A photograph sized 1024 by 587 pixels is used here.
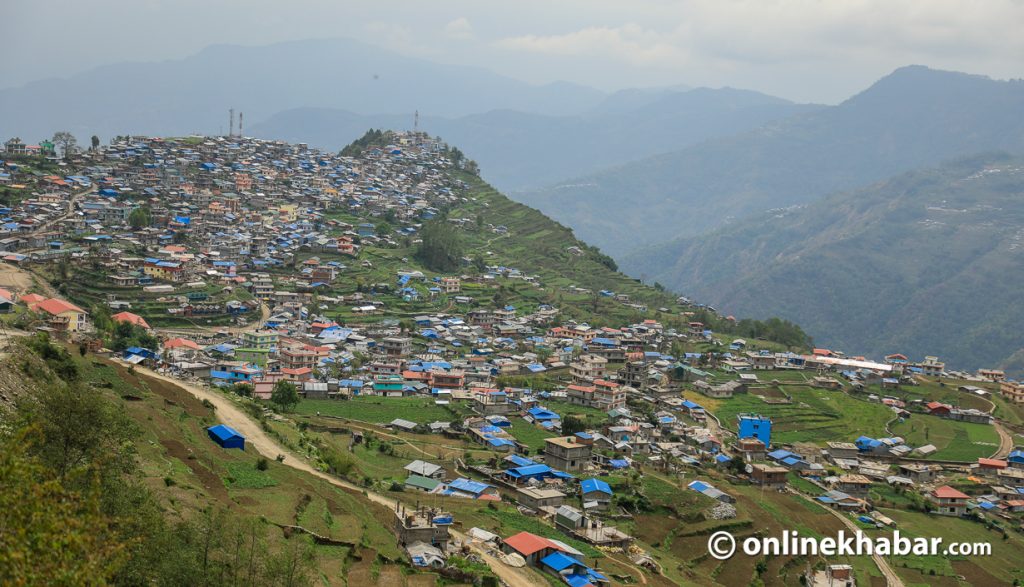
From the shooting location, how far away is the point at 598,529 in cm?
2562

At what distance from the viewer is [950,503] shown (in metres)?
34.1

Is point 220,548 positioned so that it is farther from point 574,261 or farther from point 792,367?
point 574,261

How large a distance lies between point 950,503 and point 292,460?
25299 mm

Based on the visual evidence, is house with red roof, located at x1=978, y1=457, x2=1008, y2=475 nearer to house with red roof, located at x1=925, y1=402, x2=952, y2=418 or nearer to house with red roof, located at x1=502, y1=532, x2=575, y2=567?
house with red roof, located at x1=925, y1=402, x2=952, y2=418

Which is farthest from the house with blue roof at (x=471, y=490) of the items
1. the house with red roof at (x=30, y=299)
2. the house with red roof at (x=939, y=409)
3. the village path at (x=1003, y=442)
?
the house with red roof at (x=939, y=409)

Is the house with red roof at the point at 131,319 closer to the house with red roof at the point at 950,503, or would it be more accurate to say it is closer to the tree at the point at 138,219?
the tree at the point at 138,219

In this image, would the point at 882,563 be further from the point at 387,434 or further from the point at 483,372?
the point at 483,372

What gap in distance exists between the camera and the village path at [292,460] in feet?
66.6

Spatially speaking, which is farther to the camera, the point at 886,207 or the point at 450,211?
the point at 886,207

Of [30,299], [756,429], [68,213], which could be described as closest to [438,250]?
[68,213]

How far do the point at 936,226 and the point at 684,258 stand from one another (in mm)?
46615

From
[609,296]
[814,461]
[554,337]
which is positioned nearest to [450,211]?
[609,296]

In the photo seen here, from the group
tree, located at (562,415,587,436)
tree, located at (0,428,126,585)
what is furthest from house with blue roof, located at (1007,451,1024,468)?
tree, located at (0,428,126,585)
